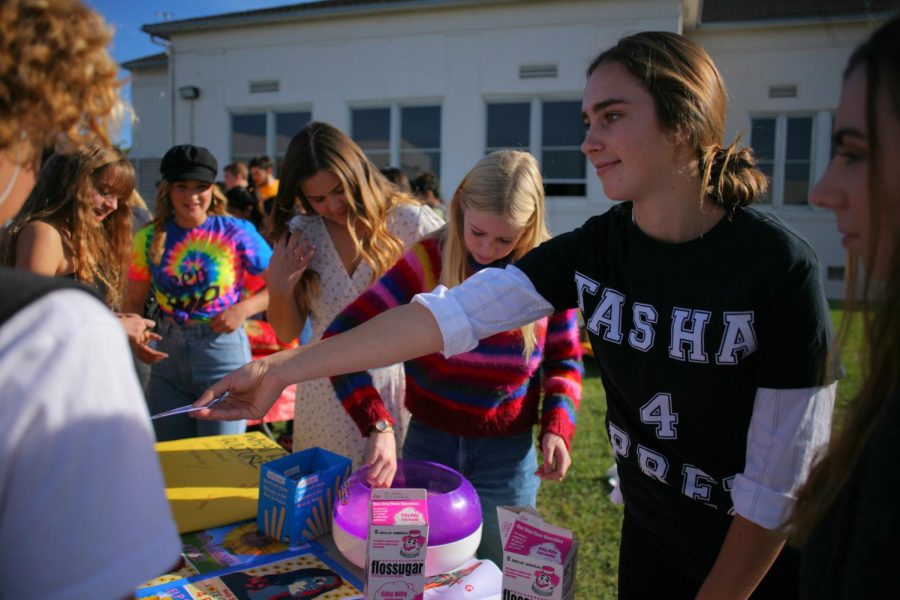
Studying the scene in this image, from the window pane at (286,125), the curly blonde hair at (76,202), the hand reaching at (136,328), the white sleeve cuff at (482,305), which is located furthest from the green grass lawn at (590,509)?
the window pane at (286,125)

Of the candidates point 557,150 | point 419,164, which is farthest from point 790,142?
point 419,164

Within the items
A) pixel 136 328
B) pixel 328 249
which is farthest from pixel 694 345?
pixel 136 328

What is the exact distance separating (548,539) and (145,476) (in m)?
0.73

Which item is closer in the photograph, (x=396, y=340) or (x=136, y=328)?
(x=396, y=340)

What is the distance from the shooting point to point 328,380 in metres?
2.39

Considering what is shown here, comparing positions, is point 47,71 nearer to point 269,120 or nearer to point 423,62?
point 423,62

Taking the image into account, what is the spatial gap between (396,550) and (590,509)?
277 cm

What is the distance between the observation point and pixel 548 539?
3.75 feet

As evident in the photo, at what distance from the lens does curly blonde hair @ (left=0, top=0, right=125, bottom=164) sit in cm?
67

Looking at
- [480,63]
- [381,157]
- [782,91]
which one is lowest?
[381,157]

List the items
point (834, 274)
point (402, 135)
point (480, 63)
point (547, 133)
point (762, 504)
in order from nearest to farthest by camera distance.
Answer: point (762, 504)
point (480, 63)
point (547, 133)
point (834, 274)
point (402, 135)

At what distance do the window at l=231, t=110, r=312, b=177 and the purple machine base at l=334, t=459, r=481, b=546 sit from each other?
11.3 m

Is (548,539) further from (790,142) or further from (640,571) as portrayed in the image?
Result: (790,142)

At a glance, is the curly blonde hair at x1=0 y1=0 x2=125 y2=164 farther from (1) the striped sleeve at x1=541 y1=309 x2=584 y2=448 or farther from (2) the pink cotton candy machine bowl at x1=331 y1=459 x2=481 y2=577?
(1) the striped sleeve at x1=541 y1=309 x2=584 y2=448
